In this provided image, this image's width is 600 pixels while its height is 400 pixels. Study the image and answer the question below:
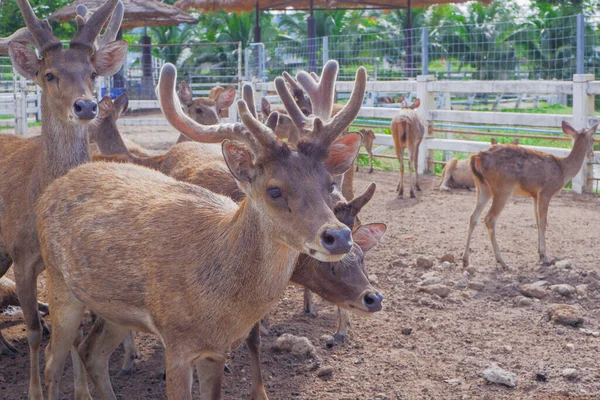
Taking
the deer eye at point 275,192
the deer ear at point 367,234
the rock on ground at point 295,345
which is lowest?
the rock on ground at point 295,345

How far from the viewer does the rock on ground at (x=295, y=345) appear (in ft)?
18.7

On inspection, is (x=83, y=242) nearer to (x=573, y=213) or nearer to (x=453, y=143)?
(x=573, y=213)

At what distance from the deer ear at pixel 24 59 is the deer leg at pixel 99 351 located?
6.32 ft

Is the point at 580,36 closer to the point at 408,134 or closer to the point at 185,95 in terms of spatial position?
the point at 408,134

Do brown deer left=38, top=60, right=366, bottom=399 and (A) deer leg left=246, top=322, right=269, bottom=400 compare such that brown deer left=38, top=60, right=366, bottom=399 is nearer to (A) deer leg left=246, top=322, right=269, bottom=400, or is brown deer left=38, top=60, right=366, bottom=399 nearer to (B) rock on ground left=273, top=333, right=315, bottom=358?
(A) deer leg left=246, top=322, right=269, bottom=400

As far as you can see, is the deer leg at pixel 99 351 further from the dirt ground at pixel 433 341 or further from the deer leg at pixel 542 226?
the deer leg at pixel 542 226

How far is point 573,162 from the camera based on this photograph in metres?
8.91

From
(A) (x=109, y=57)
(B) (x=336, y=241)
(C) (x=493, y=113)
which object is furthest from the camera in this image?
(C) (x=493, y=113)

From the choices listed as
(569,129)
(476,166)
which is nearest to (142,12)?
(569,129)

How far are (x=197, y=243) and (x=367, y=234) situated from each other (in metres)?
1.40

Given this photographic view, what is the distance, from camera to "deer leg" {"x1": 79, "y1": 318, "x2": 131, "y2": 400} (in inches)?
191

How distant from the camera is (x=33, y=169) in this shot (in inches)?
219

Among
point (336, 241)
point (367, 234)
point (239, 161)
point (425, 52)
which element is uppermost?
point (425, 52)

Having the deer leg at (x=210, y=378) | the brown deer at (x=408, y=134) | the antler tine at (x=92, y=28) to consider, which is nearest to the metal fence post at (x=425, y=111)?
the brown deer at (x=408, y=134)
